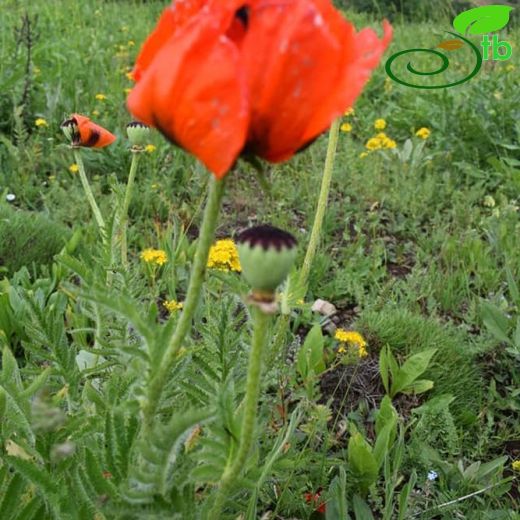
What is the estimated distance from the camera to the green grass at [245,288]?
114 centimetres

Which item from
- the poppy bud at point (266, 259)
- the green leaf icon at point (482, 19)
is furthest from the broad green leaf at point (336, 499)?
the green leaf icon at point (482, 19)

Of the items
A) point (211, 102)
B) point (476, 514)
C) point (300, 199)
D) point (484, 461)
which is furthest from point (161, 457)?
point (300, 199)

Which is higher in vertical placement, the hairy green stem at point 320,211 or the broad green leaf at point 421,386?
the hairy green stem at point 320,211

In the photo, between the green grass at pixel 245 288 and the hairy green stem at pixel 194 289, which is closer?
→ the hairy green stem at pixel 194 289

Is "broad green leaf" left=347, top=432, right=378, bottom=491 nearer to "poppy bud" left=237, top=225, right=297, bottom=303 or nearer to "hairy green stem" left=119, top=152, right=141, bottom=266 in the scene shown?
"hairy green stem" left=119, top=152, right=141, bottom=266

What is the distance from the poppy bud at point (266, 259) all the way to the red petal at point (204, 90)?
0.10m

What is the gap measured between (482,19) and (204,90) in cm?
503

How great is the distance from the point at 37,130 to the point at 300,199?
1440mm

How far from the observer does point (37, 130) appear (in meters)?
3.72

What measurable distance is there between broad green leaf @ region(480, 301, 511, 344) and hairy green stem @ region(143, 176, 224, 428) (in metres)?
1.60

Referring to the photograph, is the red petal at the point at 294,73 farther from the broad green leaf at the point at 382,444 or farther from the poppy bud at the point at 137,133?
the broad green leaf at the point at 382,444

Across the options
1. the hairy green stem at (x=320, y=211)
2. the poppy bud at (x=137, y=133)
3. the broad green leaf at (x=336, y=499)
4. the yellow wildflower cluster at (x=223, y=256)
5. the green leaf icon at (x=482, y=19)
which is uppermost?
the poppy bud at (x=137, y=133)

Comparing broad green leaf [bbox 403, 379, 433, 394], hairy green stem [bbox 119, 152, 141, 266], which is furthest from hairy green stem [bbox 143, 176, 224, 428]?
broad green leaf [bbox 403, 379, 433, 394]

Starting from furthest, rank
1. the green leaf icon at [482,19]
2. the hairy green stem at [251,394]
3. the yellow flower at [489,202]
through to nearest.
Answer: the green leaf icon at [482,19]
the yellow flower at [489,202]
the hairy green stem at [251,394]
